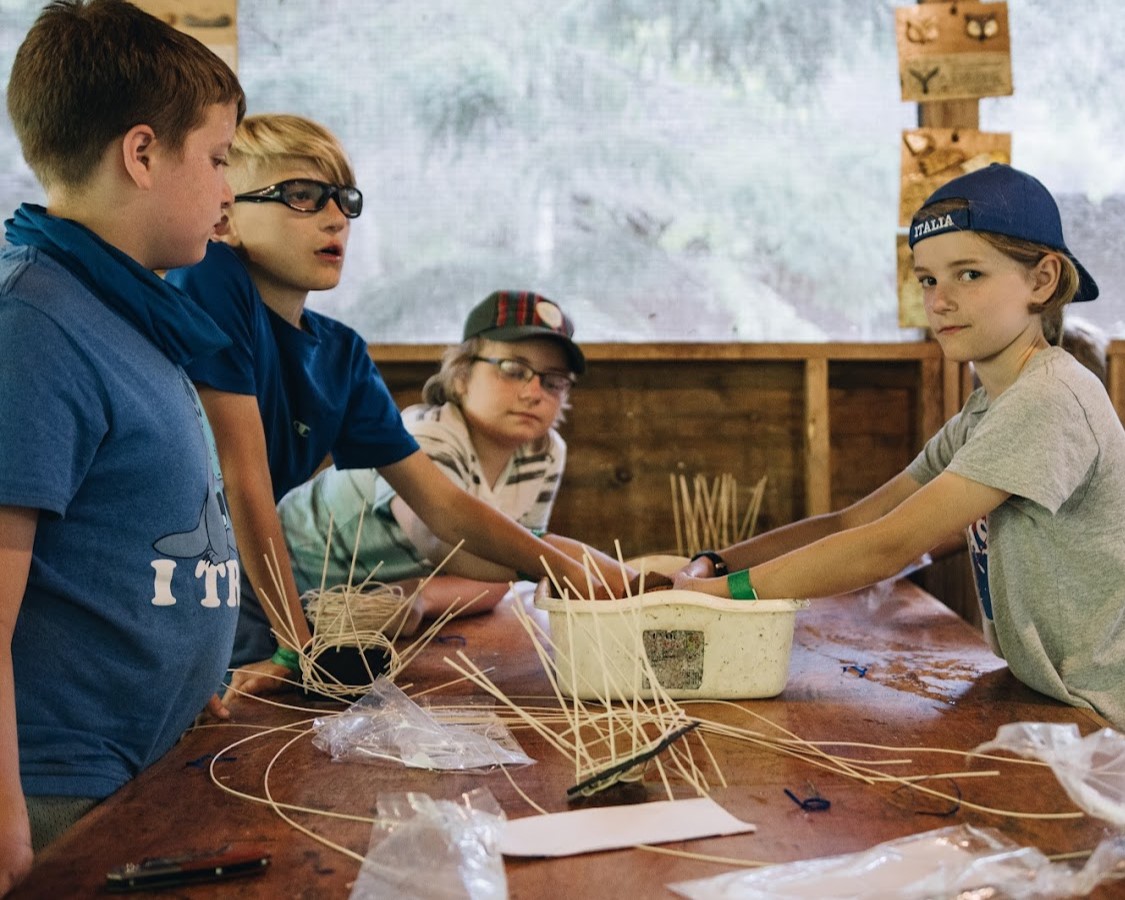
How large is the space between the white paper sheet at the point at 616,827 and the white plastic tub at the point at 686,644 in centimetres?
38

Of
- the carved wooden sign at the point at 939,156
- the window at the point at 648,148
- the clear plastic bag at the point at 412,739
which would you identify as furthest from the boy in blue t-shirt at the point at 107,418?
the carved wooden sign at the point at 939,156

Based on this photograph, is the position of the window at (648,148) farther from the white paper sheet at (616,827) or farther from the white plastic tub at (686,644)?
the white paper sheet at (616,827)

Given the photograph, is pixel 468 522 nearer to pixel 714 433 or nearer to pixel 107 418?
pixel 107 418

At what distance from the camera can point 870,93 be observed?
3385 mm

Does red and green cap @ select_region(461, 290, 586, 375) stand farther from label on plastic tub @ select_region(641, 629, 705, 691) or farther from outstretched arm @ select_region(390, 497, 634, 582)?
label on plastic tub @ select_region(641, 629, 705, 691)

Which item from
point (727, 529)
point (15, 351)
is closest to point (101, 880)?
point (15, 351)

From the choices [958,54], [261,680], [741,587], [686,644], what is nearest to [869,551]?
[741,587]

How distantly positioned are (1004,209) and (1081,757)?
0.89 meters

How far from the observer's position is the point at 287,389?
2.09 metres

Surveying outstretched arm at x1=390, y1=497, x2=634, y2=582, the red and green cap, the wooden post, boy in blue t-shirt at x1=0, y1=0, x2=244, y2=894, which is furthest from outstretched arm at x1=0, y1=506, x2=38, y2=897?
the wooden post

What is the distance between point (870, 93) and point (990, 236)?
1.75m

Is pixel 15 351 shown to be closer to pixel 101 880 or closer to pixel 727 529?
pixel 101 880

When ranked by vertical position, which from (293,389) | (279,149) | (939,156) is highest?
(939,156)

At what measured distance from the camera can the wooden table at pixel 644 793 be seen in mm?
1015
